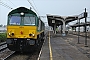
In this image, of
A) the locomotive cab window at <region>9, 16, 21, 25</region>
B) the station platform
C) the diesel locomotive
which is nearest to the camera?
the station platform

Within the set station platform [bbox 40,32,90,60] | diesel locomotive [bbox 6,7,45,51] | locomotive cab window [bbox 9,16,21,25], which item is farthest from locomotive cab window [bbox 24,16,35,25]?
station platform [bbox 40,32,90,60]

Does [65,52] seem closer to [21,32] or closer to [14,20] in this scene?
[21,32]

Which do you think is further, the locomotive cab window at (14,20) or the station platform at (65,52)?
the locomotive cab window at (14,20)

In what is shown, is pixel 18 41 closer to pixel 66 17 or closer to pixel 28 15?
pixel 28 15

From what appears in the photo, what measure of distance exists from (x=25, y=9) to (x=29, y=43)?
2.73 metres

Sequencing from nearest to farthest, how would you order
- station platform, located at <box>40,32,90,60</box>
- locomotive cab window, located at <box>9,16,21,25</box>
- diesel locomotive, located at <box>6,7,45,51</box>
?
station platform, located at <box>40,32,90,60</box>, diesel locomotive, located at <box>6,7,45,51</box>, locomotive cab window, located at <box>9,16,21,25</box>

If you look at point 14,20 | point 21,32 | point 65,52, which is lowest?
point 65,52

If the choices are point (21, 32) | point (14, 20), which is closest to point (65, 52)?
point (21, 32)

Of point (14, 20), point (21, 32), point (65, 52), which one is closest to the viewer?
point (21, 32)

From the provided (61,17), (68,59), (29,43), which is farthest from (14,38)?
(61,17)

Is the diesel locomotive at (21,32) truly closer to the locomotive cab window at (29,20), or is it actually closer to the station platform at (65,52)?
the locomotive cab window at (29,20)

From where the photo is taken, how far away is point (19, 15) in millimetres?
13953

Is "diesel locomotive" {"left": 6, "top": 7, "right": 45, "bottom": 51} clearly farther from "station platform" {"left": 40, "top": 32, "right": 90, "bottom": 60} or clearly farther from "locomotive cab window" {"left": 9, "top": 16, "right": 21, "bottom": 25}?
"station platform" {"left": 40, "top": 32, "right": 90, "bottom": 60}

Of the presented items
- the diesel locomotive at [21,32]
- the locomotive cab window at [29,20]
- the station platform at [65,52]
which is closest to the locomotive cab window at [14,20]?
the diesel locomotive at [21,32]
